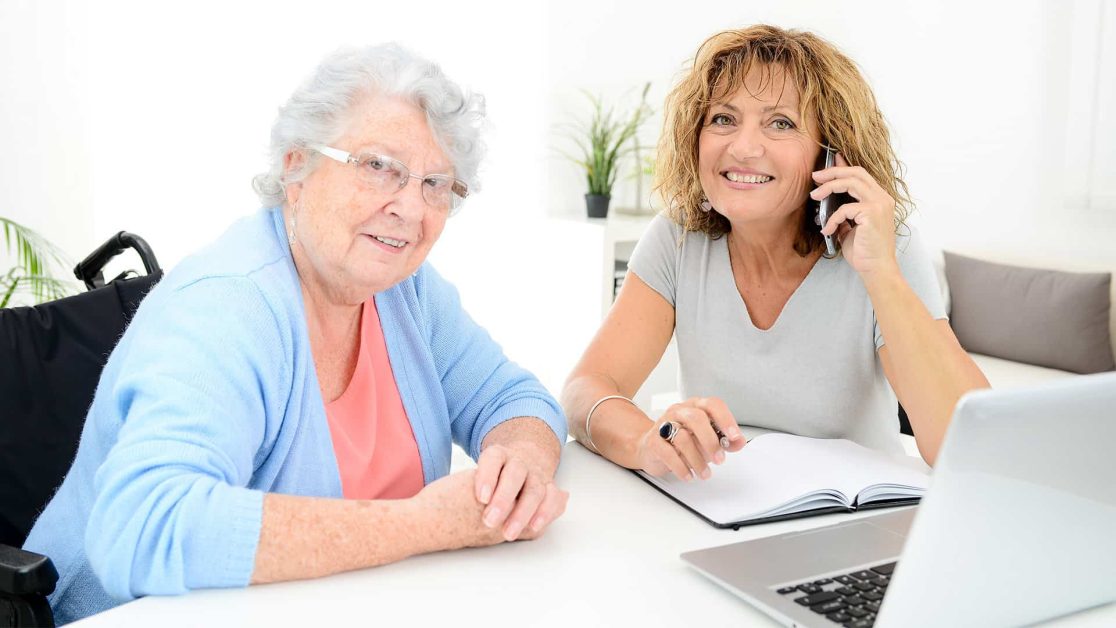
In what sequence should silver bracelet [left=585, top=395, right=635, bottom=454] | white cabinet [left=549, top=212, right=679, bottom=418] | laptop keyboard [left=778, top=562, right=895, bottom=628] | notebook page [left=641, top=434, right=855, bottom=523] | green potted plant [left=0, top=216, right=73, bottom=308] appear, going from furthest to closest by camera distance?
white cabinet [left=549, top=212, right=679, bottom=418], green potted plant [left=0, top=216, right=73, bottom=308], silver bracelet [left=585, top=395, right=635, bottom=454], notebook page [left=641, top=434, right=855, bottom=523], laptop keyboard [left=778, top=562, right=895, bottom=628]

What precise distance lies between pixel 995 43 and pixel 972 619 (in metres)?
3.92

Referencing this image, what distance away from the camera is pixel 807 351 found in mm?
1669

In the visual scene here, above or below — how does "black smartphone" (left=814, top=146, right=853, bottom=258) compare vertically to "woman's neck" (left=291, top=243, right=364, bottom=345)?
above

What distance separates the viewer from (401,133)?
1241mm

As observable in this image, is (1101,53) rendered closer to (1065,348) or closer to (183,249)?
(1065,348)

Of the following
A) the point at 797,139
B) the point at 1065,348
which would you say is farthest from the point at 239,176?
Answer: the point at 1065,348

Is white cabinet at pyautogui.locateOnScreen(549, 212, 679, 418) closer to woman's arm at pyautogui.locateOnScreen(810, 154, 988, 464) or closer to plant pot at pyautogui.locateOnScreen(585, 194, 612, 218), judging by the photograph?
plant pot at pyautogui.locateOnScreen(585, 194, 612, 218)

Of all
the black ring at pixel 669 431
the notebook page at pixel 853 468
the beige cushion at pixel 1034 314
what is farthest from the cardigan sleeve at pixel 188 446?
the beige cushion at pixel 1034 314

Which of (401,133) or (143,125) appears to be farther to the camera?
(143,125)

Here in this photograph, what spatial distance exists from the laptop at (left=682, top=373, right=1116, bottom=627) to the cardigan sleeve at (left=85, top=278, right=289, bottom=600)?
0.50 metres


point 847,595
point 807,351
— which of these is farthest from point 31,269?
point 847,595

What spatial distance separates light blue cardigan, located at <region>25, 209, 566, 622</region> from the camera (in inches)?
36.7

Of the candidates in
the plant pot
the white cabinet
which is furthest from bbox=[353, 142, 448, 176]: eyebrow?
the plant pot

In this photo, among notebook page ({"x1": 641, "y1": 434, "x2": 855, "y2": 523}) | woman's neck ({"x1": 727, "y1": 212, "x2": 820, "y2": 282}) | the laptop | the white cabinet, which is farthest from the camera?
the white cabinet
